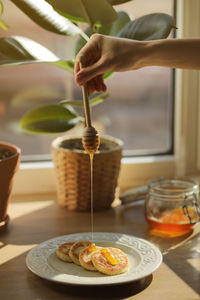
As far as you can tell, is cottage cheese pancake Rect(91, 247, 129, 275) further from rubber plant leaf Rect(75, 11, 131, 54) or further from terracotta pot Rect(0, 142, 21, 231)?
rubber plant leaf Rect(75, 11, 131, 54)

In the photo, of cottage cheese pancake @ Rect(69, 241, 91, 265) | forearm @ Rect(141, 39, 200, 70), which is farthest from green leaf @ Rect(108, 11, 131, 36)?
cottage cheese pancake @ Rect(69, 241, 91, 265)

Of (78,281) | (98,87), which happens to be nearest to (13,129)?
(98,87)

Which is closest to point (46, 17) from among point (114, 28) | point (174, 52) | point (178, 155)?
point (114, 28)

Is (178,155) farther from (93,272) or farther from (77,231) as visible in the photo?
(93,272)

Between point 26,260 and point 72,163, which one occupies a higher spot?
point 72,163

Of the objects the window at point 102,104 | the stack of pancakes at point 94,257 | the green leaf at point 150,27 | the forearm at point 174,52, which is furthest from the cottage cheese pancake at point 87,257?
the window at point 102,104

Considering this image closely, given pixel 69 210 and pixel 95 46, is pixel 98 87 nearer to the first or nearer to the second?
pixel 95 46

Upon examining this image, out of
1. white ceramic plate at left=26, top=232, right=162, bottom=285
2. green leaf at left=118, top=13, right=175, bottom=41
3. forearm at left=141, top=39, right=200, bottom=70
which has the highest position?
green leaf at left=118, top=13, right=175, bottom=41
